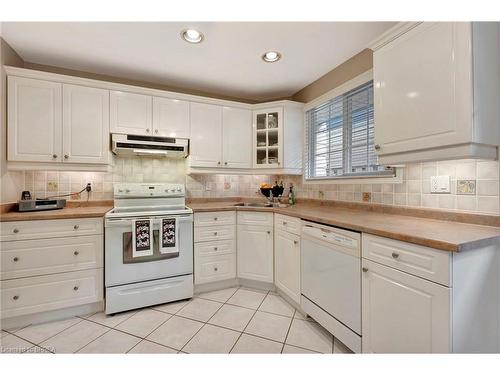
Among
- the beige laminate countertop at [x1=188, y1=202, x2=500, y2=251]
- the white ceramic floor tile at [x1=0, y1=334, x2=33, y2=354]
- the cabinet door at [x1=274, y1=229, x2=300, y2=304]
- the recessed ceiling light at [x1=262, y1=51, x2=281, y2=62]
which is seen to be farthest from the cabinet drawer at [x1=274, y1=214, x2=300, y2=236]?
the white ceramic floor tile at [x1=0, y1=334, x2=33, y2=354]

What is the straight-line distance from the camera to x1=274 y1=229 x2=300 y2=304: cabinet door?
202 cm

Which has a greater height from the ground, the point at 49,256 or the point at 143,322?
the point at 49,256

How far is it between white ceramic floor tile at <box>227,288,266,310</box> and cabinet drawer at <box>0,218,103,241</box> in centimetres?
140

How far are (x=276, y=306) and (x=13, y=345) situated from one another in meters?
1.99

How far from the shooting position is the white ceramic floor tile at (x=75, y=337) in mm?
1583

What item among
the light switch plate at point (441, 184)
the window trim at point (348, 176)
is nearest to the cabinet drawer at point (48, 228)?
the window trim at point (348, 176)

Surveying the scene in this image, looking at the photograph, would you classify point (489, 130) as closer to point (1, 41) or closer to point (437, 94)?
point (437, 94)

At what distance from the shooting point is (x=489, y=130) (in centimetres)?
118

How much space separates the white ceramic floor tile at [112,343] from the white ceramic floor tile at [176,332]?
14 cm

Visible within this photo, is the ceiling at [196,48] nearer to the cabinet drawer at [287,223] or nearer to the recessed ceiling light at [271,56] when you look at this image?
the recessed ceiling light at [271,56]

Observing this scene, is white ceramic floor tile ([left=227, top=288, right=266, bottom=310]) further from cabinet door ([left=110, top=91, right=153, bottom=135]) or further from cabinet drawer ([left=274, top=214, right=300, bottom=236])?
cabinet door ([left=110, top=91, right=153, bottom=135])

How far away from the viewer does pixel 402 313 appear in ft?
3.78

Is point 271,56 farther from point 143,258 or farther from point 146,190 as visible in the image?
point 143,258

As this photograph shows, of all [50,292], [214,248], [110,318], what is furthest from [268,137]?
[50,292]
